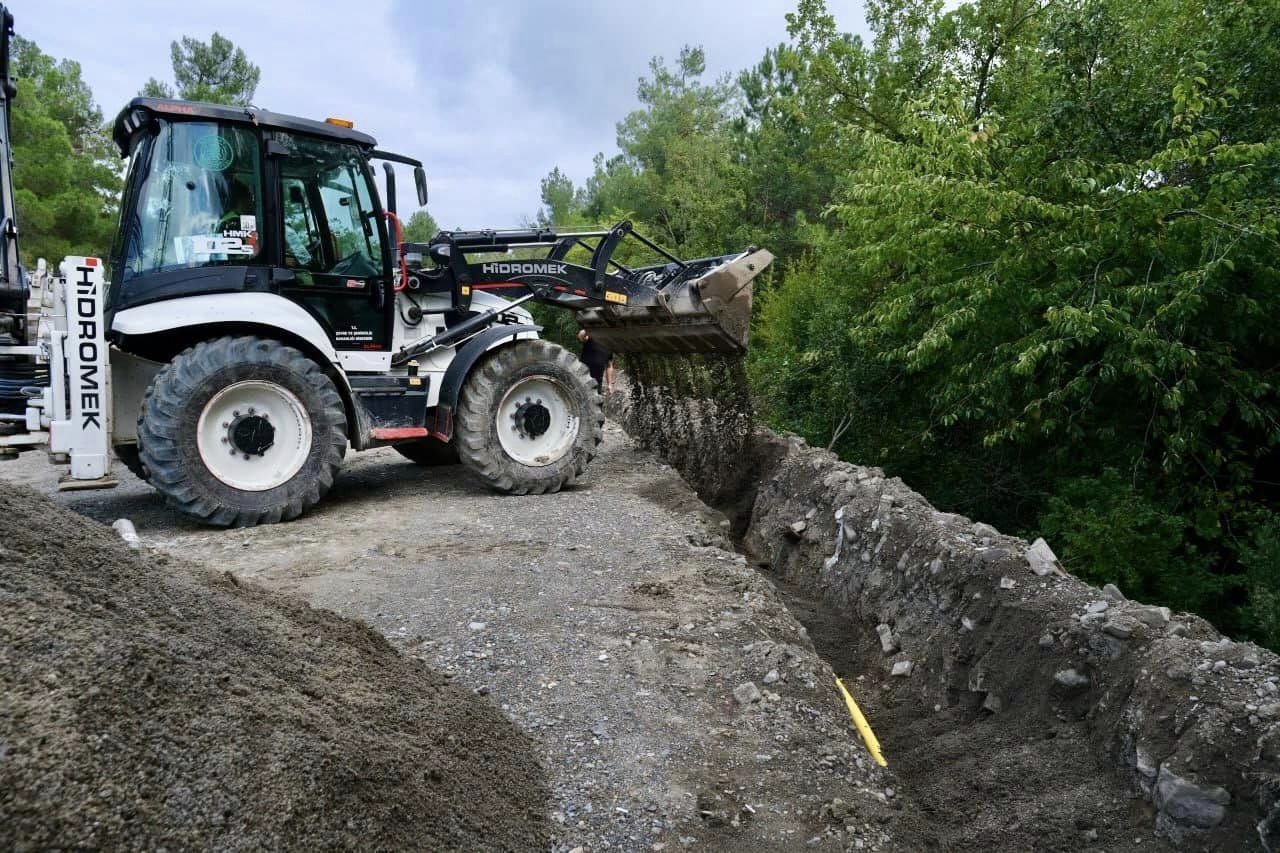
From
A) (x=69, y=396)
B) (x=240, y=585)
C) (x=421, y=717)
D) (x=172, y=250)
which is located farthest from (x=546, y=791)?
(x=172, y=250)

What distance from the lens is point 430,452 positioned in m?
9.31

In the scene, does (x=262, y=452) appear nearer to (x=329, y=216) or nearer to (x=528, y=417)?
(x=329, y=216)

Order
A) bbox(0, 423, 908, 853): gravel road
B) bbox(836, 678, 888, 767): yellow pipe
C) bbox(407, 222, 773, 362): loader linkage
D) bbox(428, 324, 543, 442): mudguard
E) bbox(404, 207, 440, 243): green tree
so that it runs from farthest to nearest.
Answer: bbox(404, 207, 440, 243): green tree → bbox(407, 222, 773, 362): loader linkage → bbox(428, 324, 543, 442): mudguard → bbox(836, 678, 888, 767): yellow pipe → bbox(0, 423, 908, 853): gravel road

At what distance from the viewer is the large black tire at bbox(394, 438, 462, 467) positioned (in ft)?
30.3

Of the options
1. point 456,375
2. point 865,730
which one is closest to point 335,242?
point 456,375

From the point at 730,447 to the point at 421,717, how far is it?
22.2 ft

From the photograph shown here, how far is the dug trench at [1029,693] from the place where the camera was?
3.03 m

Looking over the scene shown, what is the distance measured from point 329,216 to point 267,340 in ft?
3.68

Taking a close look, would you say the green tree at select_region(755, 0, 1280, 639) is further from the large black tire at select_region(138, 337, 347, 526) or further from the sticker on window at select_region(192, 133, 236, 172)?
the sticker on window at select_region(192, 133, 236, 172)

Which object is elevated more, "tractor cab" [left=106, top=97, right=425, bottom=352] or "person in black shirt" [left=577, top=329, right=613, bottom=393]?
"tractor cab" [left=106, top=97, right=425, bottom=352]

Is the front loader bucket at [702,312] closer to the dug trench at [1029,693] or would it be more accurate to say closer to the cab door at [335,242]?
the dug trench at [1029,693]

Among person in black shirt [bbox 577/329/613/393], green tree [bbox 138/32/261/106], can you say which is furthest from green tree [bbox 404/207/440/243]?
person in black shirt [bbox 577/329/613/393]

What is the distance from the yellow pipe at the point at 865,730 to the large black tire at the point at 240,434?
414 centimetres

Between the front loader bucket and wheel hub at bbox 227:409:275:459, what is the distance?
11.8ft
